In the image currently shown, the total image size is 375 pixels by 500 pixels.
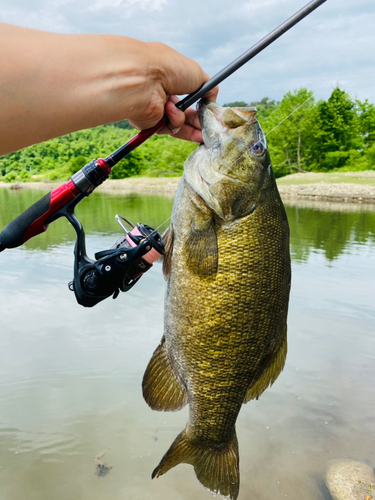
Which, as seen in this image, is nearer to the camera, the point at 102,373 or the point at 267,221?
the point at 267,221

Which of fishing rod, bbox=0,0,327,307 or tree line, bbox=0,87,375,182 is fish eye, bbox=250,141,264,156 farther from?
tree line, bbox=0,87,375,182

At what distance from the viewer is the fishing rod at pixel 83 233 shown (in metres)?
1.66

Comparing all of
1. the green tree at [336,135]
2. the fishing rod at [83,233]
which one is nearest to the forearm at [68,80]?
the fishing rod at [83,233]

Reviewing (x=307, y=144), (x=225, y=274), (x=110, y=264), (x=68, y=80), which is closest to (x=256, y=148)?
(x=225, y=274)

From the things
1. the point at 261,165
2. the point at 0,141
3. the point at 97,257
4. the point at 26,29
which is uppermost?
the point at 26,29

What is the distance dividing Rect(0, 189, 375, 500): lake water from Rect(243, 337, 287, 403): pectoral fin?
7.60 ft

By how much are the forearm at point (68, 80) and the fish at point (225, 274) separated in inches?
17.9

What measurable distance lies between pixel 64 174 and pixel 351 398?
51527 mm

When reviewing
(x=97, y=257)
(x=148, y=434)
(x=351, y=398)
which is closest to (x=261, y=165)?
(x=97, y=257)

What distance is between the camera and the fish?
69.0 inches

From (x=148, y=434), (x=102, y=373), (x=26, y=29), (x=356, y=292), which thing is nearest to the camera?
(x=26, y=29)

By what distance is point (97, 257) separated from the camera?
5.75 feet

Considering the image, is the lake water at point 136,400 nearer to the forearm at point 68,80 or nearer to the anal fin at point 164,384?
the anal fin at point 164,384

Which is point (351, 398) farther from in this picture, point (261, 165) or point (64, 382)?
point (261, 165)
